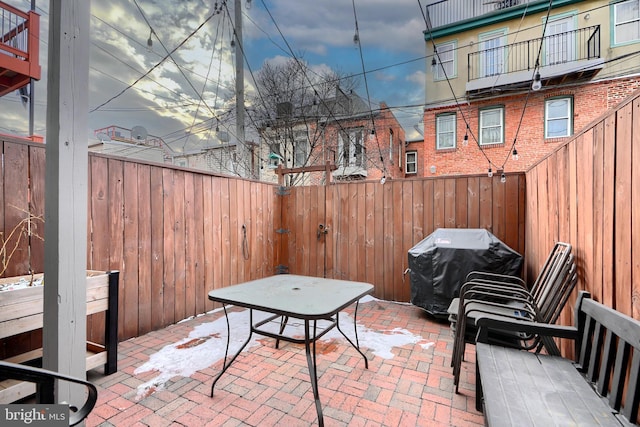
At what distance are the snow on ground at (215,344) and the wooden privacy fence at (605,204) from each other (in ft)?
4.55

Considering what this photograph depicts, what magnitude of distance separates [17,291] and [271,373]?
5.66 ft

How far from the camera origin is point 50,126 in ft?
4.28

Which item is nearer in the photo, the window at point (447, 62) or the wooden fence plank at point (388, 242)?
the wooden fence plank at point (388, 242)

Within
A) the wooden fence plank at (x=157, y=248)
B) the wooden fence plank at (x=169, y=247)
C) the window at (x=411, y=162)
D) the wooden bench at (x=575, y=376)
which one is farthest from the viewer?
the window at (x=411, y=162)

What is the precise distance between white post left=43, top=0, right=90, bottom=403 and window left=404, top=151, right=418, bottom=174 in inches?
527

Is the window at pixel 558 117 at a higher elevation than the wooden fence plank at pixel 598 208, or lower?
higher

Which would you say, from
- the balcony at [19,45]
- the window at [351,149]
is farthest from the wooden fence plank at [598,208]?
the window at [351,149]

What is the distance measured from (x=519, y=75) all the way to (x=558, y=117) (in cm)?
155

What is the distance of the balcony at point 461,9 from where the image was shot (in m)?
8.38

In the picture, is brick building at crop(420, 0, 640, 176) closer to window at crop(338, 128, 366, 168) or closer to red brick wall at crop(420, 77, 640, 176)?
red brick wall at crop(420, 77, 640, 176)

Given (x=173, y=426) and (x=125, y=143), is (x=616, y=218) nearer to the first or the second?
(x=173, y=426)

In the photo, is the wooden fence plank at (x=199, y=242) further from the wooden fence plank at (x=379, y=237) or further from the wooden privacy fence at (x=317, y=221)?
the wooden fence plank at (x=379, y=237)

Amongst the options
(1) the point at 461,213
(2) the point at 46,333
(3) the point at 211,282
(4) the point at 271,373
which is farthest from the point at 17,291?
(1) the point at 461,213

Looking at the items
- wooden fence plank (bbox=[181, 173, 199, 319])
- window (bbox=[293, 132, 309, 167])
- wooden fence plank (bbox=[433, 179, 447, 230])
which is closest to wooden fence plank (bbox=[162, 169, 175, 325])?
wooden fence plank (bbox=[181, 173, 199, 319])
